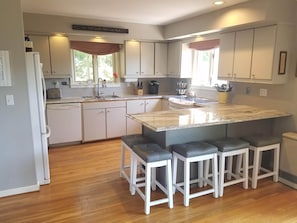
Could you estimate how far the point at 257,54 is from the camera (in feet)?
11.0

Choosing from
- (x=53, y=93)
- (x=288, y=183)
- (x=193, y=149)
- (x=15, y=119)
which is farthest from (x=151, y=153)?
(x=53, y=93)

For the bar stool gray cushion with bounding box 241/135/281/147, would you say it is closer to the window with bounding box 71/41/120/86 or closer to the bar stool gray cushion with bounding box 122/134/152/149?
the bar stool gray cushion with bounding box 122/134/152/149

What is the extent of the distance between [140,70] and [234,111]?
254 cm

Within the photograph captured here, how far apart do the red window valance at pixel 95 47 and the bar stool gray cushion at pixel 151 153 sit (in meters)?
3.03

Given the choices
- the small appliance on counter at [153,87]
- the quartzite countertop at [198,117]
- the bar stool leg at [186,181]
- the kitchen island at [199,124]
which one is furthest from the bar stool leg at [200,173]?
the small appliance on counter at [153,87]

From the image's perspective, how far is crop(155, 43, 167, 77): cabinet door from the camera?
5355 millimetres

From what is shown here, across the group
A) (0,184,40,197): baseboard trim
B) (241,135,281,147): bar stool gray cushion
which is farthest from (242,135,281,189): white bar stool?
(0,184,40,197): baseboard trim

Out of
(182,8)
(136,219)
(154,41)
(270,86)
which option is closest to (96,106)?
(154,41)

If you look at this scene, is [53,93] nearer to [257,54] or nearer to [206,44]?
[206,44]

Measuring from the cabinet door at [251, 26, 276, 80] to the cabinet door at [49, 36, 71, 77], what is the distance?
3.25 meters

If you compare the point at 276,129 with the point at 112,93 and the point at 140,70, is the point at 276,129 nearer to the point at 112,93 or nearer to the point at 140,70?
the point at 140,70

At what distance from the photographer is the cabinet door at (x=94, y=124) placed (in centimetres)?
459

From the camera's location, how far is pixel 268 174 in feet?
10.3

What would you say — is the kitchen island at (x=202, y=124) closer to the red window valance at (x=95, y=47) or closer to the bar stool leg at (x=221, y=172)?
the bar stool leg at (x=221, y=172)
